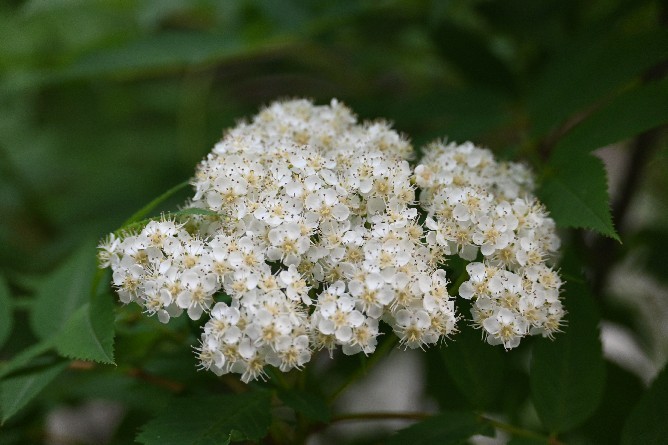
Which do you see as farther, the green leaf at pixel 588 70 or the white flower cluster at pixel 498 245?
the green leaf at pixel 588 70

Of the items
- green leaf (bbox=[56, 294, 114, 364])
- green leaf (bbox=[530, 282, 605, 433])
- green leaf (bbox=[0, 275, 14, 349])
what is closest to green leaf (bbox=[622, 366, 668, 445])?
green leaf (bbox=[530, 282, 605, 433])

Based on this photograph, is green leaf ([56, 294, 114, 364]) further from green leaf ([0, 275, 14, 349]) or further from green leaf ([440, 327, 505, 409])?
green leaf ([440, 327, 505, 409])

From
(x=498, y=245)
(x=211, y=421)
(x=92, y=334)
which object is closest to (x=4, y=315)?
(x=92, y=334)

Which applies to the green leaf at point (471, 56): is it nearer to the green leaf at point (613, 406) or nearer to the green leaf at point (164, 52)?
the green leaf at point (164, 52)

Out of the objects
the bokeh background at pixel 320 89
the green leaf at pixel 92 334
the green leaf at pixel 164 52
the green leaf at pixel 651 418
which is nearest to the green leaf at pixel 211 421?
the green leaf at pixel 92 334

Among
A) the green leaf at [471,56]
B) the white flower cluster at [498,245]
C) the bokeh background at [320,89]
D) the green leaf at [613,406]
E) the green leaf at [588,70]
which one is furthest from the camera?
the green leaf at [471,56]

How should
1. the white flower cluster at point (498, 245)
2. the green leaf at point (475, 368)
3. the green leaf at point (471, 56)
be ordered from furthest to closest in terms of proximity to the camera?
1. the green leaf at point (471, 56)
2. the green leaf at point (475, 368)
3. the white flower cluster at point (498, 245)

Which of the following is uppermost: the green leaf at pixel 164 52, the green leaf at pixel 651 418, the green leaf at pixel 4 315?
the green leaf at pixel 164 52

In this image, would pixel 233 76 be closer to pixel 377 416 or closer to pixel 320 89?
pixel 320 89
